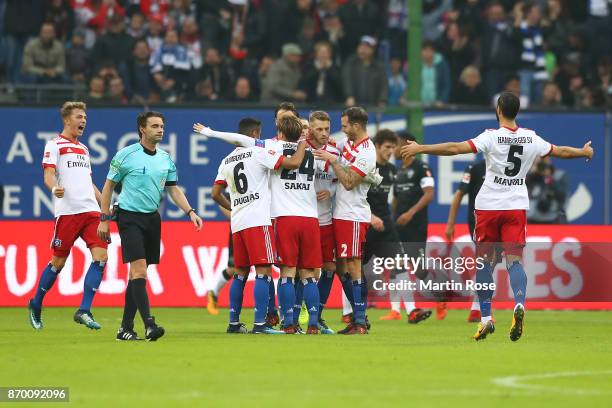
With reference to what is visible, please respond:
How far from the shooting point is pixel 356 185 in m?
14.3

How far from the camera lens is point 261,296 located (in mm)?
13969

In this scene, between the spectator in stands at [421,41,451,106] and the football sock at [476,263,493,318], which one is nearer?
the football sock at [476,263,493,318]

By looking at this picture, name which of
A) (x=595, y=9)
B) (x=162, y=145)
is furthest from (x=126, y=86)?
(x=595, y=9)

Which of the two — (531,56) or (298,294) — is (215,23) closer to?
(531,56)

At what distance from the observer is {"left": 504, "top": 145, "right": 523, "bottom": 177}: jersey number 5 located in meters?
13.3

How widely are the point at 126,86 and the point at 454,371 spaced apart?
15569 millimetres

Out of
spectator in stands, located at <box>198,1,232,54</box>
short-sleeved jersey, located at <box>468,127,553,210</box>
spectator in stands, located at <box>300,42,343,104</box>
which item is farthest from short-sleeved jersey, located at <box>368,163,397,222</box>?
spectator in stands, located at <box>198,1,232,54</box>

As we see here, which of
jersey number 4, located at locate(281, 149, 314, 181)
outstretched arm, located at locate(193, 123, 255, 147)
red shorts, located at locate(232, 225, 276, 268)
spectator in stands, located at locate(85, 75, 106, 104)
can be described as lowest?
red shorts, located at locate(232, 225, 276, 268)

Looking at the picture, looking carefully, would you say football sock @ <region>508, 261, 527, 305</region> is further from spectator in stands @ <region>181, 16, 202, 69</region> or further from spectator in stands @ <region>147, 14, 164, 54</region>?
spectator in stands @ <region>147, 14, 164, 54</region>

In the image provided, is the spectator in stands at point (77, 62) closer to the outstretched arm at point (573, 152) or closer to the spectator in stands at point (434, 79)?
the spectator in stands at point (434, 79)

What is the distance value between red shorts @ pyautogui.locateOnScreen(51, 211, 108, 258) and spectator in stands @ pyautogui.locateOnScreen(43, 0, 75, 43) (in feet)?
36.2

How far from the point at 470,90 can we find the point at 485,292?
12279 millimetres

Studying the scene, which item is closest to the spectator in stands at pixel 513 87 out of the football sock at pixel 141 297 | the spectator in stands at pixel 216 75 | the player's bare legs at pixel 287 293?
the spectator in stands at pixel 216 75

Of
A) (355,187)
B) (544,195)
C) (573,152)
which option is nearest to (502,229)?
(573,152)
